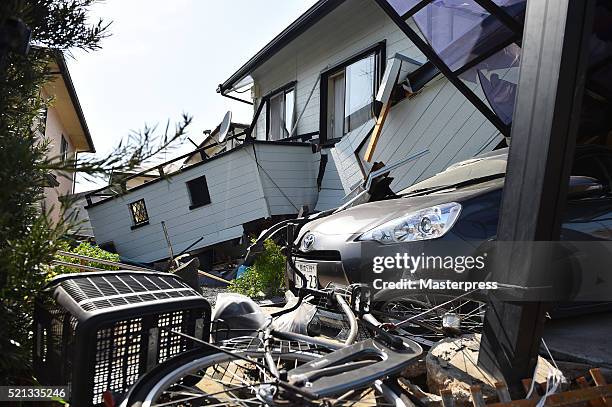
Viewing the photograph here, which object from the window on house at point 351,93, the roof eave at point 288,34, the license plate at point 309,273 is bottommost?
the license plate at point 309,273

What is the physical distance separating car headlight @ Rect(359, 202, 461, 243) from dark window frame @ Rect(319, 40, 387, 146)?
234 inches

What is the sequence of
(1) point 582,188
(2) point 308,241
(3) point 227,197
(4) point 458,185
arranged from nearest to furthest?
(1) point 582,188
(2) point 308,241
(4) point 458,185
(3) point 227,197

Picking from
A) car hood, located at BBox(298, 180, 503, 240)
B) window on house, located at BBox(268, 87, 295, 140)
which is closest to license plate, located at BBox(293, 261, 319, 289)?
car hood, located at BBox(298, 180, 503, 240)

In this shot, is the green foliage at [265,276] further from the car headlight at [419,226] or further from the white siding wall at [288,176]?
the car headlight at [419,226]

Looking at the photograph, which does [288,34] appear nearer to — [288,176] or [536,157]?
[288,176]

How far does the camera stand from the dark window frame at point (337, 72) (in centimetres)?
870

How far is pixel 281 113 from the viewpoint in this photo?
40.3 ft

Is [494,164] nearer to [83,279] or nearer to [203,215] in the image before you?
[83,279]

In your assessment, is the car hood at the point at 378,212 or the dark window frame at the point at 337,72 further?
the dark window frame at the point at 337,72

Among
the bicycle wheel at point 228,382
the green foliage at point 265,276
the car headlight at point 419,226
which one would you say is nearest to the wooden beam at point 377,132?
the green foliage at point 265,276

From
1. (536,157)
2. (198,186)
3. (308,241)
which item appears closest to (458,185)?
(308,241)

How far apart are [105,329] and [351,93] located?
8.24m

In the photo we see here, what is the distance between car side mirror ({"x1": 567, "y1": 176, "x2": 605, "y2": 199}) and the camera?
11.4 ft

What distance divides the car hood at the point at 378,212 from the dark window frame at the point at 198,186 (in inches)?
258
